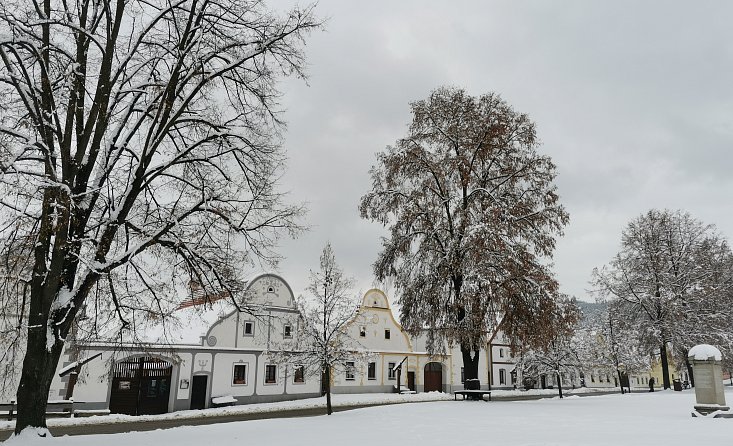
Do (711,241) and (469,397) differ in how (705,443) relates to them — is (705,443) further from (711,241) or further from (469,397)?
(711,241)

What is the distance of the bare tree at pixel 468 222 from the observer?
20.0 meters

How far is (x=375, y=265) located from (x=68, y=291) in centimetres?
1535

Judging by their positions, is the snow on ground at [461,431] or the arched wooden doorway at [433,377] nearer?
the snow on ground at [461,431]

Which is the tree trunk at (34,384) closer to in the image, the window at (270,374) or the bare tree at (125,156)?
the bare tree at (125,156)

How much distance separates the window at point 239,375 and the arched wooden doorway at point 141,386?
4.15 meters

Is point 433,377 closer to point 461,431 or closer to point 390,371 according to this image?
point 390,371

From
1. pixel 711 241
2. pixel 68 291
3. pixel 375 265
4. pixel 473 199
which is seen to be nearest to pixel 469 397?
pixel 375 265

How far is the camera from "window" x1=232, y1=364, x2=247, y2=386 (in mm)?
31987

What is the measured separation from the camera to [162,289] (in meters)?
12.8

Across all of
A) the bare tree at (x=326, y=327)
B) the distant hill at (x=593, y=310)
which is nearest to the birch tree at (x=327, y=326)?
the bare tree at (x=326, y=327)

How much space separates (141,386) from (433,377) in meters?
25.8

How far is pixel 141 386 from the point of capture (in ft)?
94.1

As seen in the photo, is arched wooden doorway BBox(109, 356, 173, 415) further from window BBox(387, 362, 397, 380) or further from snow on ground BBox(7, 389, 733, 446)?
window BBox(387, 362, 397, 380)

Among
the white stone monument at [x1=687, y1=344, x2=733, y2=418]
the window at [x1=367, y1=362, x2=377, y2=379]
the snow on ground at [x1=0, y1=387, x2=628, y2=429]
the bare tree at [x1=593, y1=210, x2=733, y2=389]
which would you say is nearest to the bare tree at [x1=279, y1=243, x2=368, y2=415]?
the snow on ground at [x1=0, y1=387, x2=628, y2=429]
